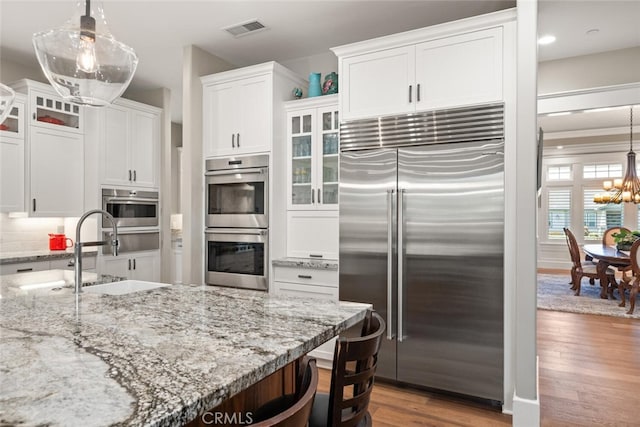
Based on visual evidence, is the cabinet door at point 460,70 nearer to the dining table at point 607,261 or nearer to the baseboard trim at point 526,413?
the baseboard trim at point 526,413

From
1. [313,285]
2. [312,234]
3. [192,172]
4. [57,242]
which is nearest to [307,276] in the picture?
[313,285]

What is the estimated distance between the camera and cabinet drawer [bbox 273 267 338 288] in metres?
3.27

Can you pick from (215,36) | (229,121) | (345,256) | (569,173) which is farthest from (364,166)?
(569,173)

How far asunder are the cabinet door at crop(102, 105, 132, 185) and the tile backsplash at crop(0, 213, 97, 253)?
55 cm

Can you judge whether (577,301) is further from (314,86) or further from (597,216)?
(314,86)

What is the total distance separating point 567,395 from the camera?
2840 mm

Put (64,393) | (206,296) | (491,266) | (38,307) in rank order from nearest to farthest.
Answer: (64,393) → (38,307) → (206,296) → (491,266)

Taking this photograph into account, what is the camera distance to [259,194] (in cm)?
360

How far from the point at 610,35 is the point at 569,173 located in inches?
243

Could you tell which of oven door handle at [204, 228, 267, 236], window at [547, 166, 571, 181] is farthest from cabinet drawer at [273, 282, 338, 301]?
window at [547, 166, 571, 181]

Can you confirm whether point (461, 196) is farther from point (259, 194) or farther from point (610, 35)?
point (610, 35)

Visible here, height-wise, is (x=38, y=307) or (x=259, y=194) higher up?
(x=259, y=194)

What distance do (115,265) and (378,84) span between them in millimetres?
3457

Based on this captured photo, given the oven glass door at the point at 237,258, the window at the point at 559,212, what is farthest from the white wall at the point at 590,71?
the window at the point at 559,212
